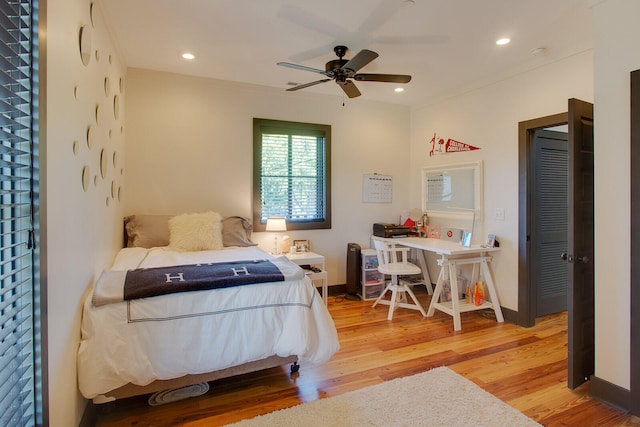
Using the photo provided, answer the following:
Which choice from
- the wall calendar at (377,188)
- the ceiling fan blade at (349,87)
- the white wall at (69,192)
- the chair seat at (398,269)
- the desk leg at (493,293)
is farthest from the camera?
the wall calendar at (377,188)

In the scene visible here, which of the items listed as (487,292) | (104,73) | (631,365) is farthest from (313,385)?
(104,73)

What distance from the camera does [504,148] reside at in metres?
3.64

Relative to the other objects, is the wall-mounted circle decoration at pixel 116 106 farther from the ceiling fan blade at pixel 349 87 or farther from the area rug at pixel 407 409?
the area rug at pixel 407 409

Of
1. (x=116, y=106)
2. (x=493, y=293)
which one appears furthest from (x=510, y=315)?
(x=116, y=106)

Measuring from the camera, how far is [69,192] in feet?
5.43

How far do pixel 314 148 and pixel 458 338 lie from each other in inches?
109

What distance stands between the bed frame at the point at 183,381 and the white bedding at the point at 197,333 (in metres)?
0.14

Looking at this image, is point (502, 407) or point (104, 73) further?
point (104, 73)

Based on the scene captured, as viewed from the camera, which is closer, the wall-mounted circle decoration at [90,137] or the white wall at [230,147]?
the wall-mounted circle decoration at [90,137]

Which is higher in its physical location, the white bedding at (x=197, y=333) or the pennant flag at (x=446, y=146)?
the pennant flag at (x=446, y=146)

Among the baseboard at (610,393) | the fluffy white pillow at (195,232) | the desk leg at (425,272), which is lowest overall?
the baseboard at (610,393)

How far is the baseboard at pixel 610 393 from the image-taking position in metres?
2.06

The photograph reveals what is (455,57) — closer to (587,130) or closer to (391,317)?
(587,130)

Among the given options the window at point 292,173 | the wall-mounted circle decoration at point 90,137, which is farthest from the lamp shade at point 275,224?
the wall-mounted circle decoration at point 90,137
